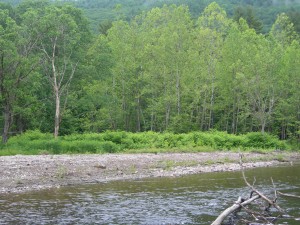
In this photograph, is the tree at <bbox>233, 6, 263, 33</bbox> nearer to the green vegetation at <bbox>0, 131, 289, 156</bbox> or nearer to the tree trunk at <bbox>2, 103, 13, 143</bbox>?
the green vegetation at <bbox>0, 131, 289, 156</bbox>

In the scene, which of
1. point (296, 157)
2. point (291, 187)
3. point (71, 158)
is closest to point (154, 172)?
point (71, 158)

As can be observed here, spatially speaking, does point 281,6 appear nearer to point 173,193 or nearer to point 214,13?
point 214,13

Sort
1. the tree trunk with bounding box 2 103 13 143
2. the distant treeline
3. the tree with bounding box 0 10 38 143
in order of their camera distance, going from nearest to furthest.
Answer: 1. the tree with bounding box 0 10 38 143
2. the tree trunk with bounding box 2 103 13 143
3. the distant treeline

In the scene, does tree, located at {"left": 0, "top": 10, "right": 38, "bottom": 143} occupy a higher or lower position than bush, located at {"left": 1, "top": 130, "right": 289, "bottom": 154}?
higher

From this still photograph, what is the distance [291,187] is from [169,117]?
28879 mm

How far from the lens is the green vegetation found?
103 ft

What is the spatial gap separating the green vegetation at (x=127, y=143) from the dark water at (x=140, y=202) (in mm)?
10959

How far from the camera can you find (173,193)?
18984 millimetres

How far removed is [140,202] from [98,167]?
8.83 m

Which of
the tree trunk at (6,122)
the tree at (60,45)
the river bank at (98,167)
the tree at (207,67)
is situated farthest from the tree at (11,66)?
the tree at (207,67)

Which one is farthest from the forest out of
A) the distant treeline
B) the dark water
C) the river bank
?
the distant treeline

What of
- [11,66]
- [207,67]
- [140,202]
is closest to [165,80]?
[207,67]

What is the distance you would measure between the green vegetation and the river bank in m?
2.89

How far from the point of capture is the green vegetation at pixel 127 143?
103 feet
